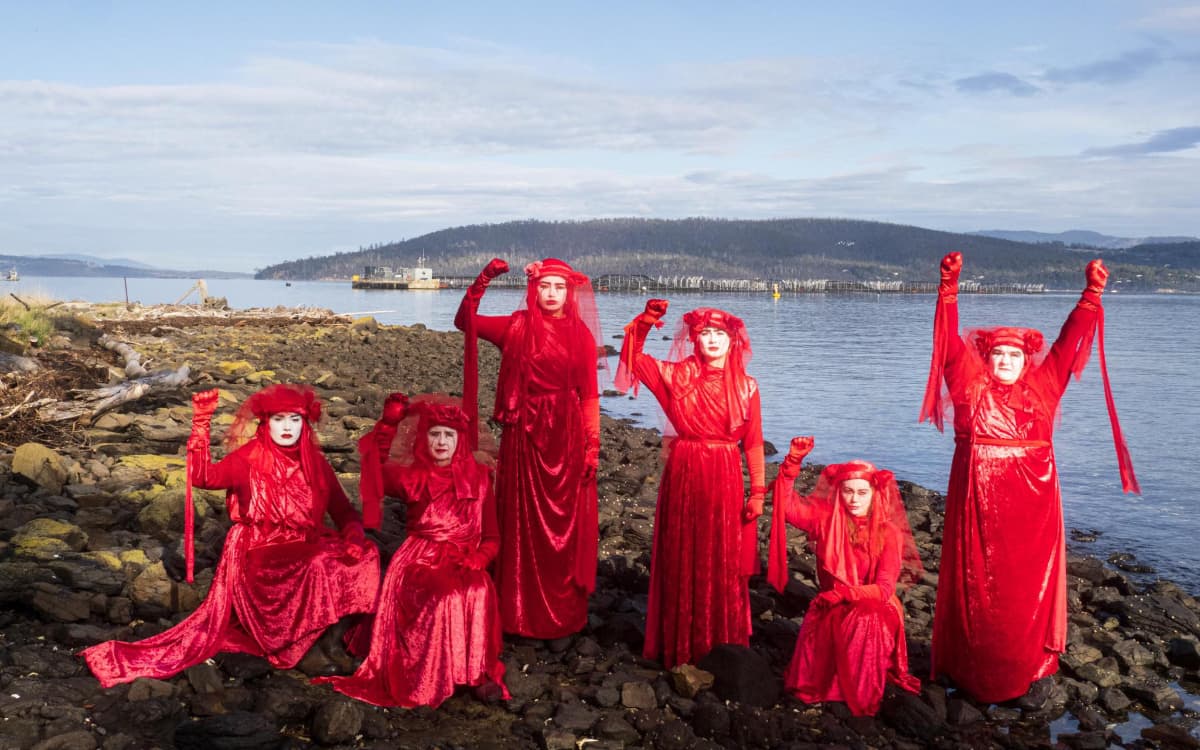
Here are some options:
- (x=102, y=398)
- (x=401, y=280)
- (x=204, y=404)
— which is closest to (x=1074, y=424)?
(x=102, y=398)

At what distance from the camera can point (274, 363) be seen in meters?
20.6

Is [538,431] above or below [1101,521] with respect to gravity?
above

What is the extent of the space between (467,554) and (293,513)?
3.30 ft

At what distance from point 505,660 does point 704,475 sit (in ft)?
5.40

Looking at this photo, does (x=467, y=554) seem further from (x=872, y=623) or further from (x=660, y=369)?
(x=872, y=623)

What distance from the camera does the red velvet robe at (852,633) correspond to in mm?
5375

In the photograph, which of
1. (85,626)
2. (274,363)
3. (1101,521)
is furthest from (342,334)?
(85,626)

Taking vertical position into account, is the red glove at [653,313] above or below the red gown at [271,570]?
above

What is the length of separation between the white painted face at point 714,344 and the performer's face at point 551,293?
99cm

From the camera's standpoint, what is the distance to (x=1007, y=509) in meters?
5.37

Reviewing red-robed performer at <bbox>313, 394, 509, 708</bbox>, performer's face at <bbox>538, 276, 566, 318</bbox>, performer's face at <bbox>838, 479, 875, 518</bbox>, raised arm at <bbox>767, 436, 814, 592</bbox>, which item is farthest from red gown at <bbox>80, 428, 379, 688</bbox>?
performer's face at <bbox>838, 479, 875, 518</bbox>

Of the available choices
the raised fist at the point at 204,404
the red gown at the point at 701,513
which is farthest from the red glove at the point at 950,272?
the raised fist at the point at 204,404

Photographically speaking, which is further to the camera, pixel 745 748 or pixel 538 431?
pixel 538 431

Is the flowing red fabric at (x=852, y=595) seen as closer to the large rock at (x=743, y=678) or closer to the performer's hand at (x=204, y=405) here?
the large rock at (x=743, y=678)
